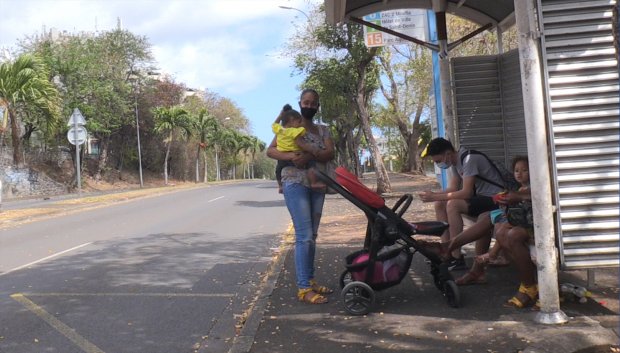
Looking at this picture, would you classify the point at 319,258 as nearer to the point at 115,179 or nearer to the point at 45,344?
the point at 45,344

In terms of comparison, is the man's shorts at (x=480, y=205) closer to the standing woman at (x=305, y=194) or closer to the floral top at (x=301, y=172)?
the standing woman at (x=305, y=194)

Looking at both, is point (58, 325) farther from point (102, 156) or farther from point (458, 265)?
point (102, 156)

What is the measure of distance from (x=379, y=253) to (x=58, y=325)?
2989mm

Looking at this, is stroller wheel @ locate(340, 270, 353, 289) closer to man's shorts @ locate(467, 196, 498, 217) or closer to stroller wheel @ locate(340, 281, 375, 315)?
stroller wheel @ locate(340, 281, 375, 315)

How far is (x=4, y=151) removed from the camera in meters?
33.5

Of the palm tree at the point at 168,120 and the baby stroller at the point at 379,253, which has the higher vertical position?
the palm tree at the point at 168,120

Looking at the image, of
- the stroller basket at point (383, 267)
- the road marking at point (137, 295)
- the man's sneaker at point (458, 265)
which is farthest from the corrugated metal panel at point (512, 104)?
the road marking at point (137, 295)

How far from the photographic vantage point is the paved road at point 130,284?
4.68m

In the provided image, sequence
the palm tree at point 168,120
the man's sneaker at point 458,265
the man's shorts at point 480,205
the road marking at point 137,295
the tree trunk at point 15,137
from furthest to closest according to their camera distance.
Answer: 1. the palm tree at point 168,120
2. the tree trunk at point 15,137
3. the road marking at point 137,295
4. the man's sneaker at point 458,265
5. the man's shorts at point 480,205

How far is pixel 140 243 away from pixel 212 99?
203ft

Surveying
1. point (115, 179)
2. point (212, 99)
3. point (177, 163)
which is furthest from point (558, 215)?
point (212, 99)

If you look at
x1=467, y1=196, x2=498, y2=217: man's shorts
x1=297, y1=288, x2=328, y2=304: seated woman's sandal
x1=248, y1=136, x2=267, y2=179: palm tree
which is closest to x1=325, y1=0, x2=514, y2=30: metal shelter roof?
x1=467, y1=196, x2=498, y2=217: man's shorts

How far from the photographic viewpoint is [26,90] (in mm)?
28422

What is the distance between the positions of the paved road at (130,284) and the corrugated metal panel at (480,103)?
339 cm
